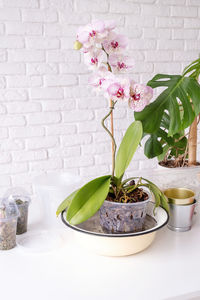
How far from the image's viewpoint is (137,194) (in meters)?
0.87

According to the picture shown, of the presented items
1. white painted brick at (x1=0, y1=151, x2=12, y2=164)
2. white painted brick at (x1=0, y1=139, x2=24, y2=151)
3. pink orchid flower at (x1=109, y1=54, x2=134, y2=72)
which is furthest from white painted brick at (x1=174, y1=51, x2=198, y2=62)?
pink orchid flower at (x1=109, y1=54, x2=134, y2=72)

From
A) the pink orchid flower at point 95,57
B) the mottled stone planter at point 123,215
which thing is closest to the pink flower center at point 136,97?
the pink orchid flower at point 95,57

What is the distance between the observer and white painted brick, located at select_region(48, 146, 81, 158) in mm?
2455

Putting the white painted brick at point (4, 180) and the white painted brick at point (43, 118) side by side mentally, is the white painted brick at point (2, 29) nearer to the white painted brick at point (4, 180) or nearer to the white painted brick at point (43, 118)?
the white painted brick at point (43, 118)

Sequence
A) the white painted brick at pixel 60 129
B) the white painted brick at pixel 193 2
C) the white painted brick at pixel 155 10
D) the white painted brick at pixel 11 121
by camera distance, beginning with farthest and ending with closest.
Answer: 1. the white painted brick at pixel 193 2
2. the white painted brick at pixel 155 10
3. the white painted brick at pixel 60 129
4. the white painted brick at pixel 11 121

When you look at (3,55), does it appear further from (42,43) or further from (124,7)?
(124,7)

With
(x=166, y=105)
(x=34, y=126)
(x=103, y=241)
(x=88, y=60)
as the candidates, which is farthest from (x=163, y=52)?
(x=103, y=241)

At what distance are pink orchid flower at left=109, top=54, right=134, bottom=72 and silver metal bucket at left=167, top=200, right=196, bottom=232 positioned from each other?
1.34 feet

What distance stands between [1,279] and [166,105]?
631 millimetres

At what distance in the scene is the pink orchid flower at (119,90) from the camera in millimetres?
776

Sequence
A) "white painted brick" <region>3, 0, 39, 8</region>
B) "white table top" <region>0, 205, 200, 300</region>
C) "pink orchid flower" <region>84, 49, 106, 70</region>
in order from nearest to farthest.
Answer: "white table top" <region>0, 205, 200, 300</region> → "pink orchid flower" <region>84, 49, 106, 70</region> → "white painted brick" <region>3, 0, 39, 8</region>

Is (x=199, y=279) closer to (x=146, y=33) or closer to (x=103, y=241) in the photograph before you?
(x=103, y=241)

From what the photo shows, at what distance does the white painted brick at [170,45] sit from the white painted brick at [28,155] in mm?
1215

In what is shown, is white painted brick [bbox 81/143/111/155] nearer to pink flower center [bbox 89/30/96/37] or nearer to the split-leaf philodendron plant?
the split-leaf philodendron plant
